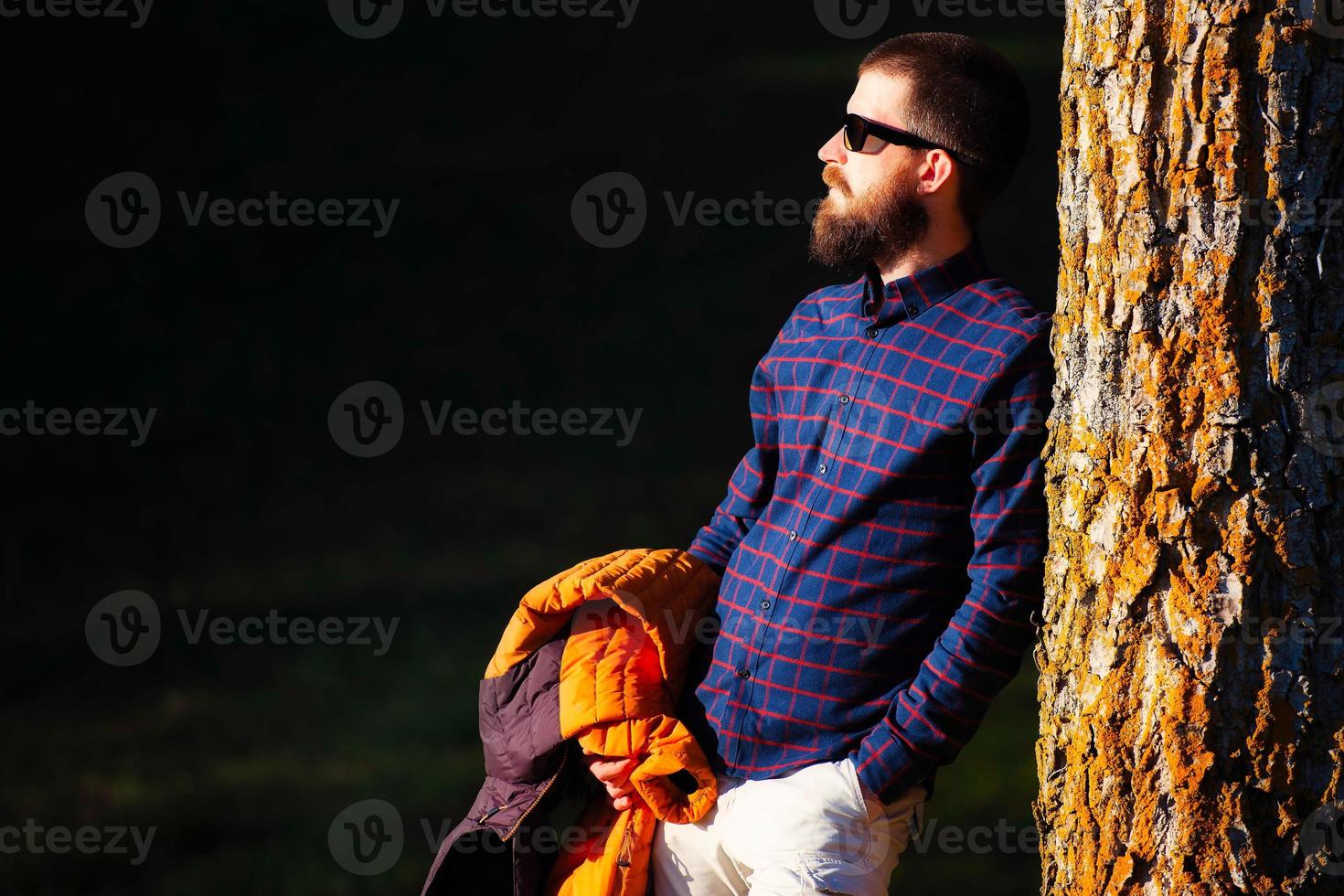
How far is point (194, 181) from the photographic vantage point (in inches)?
139

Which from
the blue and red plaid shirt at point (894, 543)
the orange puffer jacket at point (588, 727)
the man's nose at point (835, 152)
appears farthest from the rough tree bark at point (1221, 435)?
the orange puffer jacket at point (588, 727)

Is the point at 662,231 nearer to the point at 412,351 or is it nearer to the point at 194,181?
the point at 412,351

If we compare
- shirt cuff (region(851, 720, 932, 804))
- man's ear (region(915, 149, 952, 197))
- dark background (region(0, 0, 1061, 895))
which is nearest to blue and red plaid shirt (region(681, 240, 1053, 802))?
shirt cuff (region(851, 720, 932, 804))

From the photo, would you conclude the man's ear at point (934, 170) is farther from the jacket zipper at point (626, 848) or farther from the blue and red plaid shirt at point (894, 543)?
the jacket zipper at point (626, 848)

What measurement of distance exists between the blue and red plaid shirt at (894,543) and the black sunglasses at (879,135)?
0.15 meters

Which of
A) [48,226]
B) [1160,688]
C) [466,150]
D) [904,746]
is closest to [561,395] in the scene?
[466,150]

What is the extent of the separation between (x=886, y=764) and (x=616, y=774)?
395 mm

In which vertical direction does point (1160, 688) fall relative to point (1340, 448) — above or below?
below

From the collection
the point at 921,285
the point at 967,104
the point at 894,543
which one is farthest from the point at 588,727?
the point at 967,104

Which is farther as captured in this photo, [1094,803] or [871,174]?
[871,174]

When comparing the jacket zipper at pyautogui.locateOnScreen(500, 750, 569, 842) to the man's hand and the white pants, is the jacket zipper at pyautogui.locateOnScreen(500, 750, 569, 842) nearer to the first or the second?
the man's hand

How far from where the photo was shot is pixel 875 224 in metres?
1.90

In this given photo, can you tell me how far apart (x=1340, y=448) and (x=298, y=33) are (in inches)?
112

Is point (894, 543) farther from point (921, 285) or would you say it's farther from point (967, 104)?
point (967, 104)
